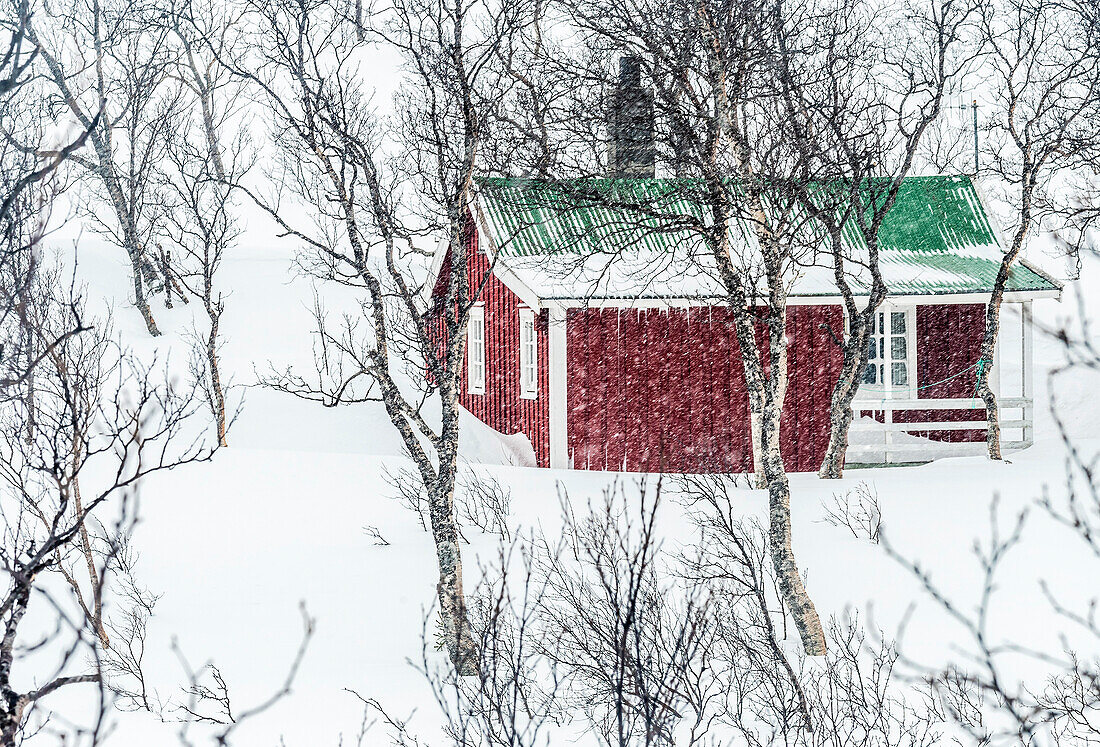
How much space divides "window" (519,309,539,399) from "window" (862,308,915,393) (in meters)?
5.45

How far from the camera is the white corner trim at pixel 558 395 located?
15.1 meters

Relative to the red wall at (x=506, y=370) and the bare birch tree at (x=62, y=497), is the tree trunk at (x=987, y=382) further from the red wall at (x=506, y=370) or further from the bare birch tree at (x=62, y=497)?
the bare birch tree at (x=62, y=497)

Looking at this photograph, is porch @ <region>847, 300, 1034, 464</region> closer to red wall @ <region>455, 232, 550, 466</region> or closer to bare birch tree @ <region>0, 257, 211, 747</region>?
red wall @ <region>455, 232, 550, 466</region>

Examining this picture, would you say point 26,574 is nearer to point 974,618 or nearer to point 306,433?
point 974,618

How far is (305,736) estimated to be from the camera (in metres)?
7.97

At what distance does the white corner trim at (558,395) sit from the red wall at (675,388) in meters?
0.12

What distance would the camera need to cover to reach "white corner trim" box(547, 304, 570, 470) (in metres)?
15.1

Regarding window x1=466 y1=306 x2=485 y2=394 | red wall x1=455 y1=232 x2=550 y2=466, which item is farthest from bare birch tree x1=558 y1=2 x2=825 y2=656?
window x1=466 y1=306 x2=485 y2=394

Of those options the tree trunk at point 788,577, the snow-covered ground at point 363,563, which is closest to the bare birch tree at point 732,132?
the tree trunk at point 788,577

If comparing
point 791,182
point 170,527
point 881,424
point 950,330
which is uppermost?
point 791,182

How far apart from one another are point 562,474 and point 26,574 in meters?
11.2

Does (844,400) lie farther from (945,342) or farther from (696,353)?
(945,342)

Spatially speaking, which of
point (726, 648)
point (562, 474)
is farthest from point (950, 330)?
point (726, 648)

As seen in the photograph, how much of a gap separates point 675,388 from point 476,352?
4424 mm
